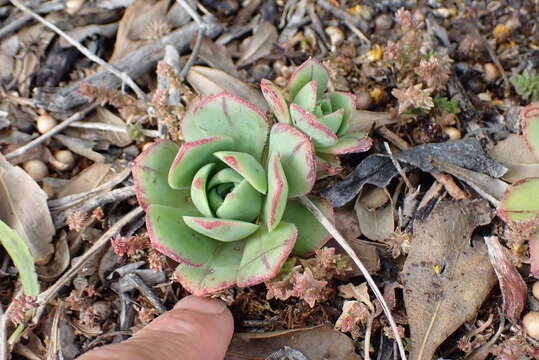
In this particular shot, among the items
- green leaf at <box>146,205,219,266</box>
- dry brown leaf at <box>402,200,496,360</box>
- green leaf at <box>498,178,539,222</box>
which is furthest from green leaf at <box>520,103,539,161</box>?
green leaf at <box>146,205,219,266</box>

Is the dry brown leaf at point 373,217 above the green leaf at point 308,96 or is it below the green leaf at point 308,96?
below

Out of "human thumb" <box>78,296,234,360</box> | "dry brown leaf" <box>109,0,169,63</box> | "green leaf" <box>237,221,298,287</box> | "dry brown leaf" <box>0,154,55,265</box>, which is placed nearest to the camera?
"human thumb" <box>78,296,234,360</box>

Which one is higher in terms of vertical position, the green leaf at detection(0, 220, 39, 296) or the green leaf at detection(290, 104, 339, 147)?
the green leaf at detection(290, 104, 339, 147)

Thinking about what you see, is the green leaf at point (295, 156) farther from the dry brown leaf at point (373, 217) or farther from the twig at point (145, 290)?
the twig at point (145, 290)

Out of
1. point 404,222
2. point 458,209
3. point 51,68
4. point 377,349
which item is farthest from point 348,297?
point 51,68

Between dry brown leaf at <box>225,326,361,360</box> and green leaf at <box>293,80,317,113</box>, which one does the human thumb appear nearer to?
Result: dry brown leaf at <box>225,326,361,360</box>

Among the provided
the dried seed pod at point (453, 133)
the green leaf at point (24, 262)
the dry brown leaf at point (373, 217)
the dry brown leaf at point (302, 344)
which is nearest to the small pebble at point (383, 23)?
the dried seed pod at point (453, 133)
